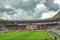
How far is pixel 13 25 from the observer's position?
45.0 m

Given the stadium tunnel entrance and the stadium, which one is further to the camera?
the stadium tunnel entrance

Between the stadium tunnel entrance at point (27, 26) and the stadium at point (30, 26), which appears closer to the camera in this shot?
the stadium at point (30, 26)

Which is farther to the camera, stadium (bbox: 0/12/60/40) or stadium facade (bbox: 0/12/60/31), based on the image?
stadium facade (bbox: 0/12/60/31)

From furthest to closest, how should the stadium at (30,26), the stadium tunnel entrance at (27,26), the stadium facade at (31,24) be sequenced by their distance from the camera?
the stadium facade at (31,24) → the stadium tunnel entrance at (27,26) → the stadium at (30,26)

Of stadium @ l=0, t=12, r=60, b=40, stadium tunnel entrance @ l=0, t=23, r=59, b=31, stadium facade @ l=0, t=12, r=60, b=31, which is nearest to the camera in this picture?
stadium @ l=0, t=12, r=60, b=40

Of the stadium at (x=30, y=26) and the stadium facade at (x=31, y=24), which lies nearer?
the stadium at (x=30, y=26)

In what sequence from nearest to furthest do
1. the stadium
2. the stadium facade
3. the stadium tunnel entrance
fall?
A: 1. the stadium
2. the stadium tunnel entrance
3. the stadium facade

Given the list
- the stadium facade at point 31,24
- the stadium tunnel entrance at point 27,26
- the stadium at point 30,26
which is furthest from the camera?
the stadium facade at point 31,24

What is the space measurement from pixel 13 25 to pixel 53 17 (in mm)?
8996

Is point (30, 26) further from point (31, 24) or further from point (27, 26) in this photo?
point (27, 26)

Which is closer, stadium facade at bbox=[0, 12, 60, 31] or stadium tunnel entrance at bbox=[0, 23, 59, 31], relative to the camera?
stadium tunnel entrance at bbox=[0, 23, 59, 31]

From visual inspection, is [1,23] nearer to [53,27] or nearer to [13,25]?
[13,25]

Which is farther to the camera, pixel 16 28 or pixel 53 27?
pixel 16 28

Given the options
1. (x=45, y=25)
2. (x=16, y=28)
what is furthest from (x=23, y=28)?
(x=45, y=25)
